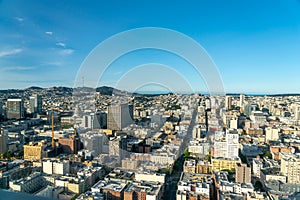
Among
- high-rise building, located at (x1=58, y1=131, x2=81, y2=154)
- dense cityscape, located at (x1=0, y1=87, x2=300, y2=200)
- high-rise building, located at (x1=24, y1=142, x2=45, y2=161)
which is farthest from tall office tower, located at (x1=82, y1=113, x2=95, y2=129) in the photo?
high-rise building, located at (x1=24, y1=142, x2=45, y2=161)

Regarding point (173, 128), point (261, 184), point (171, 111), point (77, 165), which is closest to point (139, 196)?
point (77, 165)

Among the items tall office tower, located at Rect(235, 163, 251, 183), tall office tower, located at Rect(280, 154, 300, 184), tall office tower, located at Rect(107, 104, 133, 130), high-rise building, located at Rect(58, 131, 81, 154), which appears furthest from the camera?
tall office tower, located at Rect(107, 104, 133, 130)

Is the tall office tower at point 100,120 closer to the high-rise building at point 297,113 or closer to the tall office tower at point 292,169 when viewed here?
the tall office tower at point 292,169

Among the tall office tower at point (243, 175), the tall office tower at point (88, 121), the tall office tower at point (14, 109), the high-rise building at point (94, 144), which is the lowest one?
the tall office tower at point (243, 175)

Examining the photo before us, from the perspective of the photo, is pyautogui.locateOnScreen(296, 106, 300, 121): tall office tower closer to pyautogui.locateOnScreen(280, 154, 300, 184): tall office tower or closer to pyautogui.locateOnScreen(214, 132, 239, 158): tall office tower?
pyautogui.locateOnScreen(214, 132, 239, 158): tall office tower

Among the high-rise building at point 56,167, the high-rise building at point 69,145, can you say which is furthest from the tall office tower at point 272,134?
the high-rise building at point 56,167
